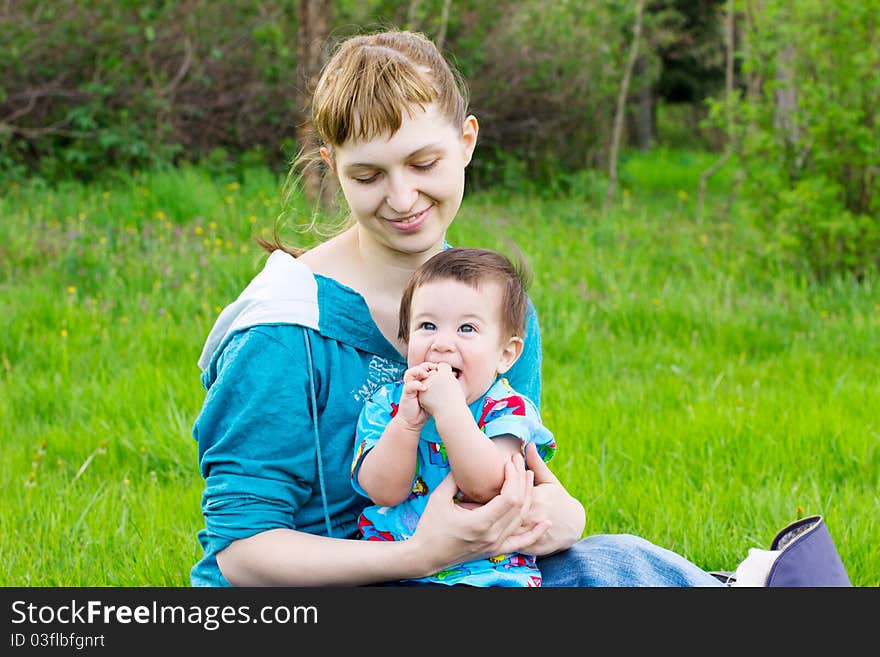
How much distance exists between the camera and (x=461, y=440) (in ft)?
6.56

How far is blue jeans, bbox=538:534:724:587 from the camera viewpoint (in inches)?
92.7

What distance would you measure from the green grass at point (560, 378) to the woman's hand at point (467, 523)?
1.28 meters

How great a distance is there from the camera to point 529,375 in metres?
2.49

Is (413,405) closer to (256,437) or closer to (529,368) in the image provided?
(256,437)

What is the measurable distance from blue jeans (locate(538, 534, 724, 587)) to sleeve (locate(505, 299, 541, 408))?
1.13 feet

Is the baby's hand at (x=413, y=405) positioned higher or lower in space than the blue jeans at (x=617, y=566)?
higher

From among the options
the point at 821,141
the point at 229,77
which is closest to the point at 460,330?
the point at 821,141

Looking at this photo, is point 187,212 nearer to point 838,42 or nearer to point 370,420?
point 838,42

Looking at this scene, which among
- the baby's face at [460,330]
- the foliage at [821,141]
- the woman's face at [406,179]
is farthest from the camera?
the foliage at [821,141]

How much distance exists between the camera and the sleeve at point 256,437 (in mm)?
2131

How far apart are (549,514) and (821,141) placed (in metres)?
5.22

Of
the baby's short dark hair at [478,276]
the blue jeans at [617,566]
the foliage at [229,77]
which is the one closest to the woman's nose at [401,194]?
the baby's short dark hair at [478,276]

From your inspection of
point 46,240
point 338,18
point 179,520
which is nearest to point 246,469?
point 179,520

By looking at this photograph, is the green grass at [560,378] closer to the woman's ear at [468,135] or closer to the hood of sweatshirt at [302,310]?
the hood of sweatshirt at [302,310]
